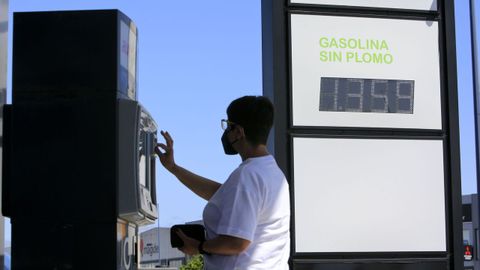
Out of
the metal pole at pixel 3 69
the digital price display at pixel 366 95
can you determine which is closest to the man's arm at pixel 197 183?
the metal pole at pixel 3 69

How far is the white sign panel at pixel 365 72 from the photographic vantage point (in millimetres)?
9117

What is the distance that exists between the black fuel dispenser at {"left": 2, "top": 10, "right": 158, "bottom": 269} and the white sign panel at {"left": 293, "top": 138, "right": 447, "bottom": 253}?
4.91 meters

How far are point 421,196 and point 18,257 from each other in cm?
591

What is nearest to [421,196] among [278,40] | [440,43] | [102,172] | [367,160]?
[367,160]

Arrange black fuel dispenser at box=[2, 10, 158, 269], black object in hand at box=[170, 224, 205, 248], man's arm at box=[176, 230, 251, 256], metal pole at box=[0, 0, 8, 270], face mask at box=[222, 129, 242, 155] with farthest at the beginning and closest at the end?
metal pole at box=[0, 0, 8, 270] < black fuel dispenser at box=[2, 10, 158, 269] < face mask at box=[222, 129, 242, 155] < black object in hand at box=[170, 224, 205, 248] < man's arm at box=[176, 230, 251, 256]

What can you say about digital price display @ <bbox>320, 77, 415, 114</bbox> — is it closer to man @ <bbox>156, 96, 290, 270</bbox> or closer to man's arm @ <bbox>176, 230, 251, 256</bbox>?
man @ <bbox>156, 96, 290, 270</bbox>

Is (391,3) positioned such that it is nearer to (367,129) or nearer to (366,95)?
(366,95)

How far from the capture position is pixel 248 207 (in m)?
3.50

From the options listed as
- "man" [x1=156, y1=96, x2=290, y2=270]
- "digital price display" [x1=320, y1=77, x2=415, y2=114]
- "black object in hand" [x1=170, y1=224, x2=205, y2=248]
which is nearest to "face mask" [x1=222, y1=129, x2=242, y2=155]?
"man" [x1=156, y1=96, x2=290, y2=270]

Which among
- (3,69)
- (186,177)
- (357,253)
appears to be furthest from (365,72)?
(3,69)

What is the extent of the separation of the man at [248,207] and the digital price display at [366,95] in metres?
5.49

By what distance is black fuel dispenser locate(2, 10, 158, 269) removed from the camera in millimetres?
4172

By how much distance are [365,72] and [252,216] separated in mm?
6023

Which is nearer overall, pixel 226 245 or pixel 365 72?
pixel 226 245
